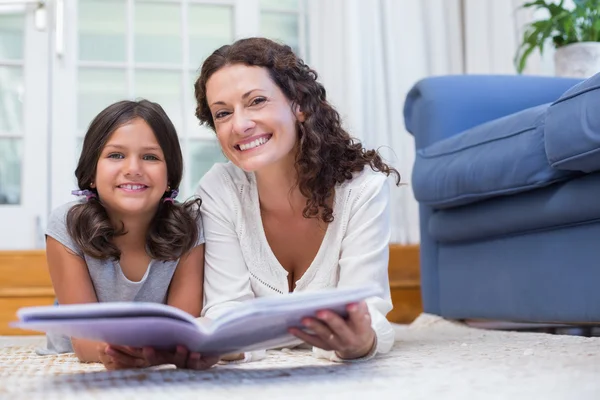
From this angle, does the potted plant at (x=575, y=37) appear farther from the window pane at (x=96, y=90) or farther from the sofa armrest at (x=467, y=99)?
the window pane at (x=96, y=90)

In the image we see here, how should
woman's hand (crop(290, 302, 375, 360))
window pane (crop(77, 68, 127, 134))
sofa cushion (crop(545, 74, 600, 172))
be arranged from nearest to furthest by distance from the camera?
woman's hand (crop(290, 302, 375, 360))
sofa cushion (crop(545, 74, 600, 172))
window pane (crop(77, 68, 127, 134))

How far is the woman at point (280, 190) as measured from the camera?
134 centimetres

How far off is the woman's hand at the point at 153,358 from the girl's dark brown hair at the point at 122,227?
1.43 ft

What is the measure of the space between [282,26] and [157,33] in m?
0.53

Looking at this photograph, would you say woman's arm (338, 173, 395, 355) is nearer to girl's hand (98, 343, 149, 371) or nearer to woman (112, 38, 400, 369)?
woman (112, 38, 400, 369)

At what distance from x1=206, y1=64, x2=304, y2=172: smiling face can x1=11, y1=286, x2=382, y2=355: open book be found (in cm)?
53

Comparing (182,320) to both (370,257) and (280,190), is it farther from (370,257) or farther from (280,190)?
(280,190)

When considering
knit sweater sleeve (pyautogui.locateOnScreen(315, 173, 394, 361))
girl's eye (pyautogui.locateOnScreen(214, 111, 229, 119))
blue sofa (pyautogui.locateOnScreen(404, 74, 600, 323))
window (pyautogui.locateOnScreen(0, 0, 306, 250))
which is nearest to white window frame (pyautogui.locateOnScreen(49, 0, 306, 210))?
window (pyautogui.locateOnScreen(0, 0, 306, 250))

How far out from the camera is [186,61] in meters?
2.99

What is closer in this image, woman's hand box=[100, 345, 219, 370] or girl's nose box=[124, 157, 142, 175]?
woman's hand box=[100, 345, 219, 370]

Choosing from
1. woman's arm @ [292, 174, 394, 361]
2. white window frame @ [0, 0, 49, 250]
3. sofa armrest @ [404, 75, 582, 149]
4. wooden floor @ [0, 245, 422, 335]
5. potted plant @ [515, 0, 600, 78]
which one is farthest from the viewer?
white window frame @ [0, 0, 49, 250]

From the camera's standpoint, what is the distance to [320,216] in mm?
1417

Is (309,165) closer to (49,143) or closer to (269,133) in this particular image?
(269,133)

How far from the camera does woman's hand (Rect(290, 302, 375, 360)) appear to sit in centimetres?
85
